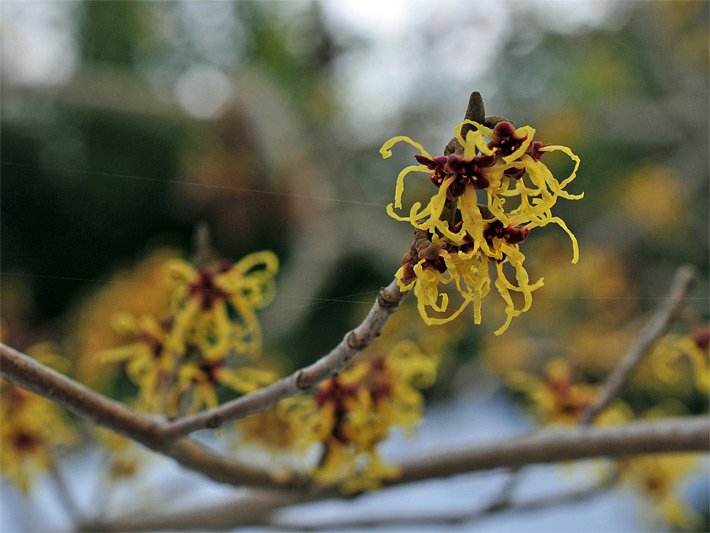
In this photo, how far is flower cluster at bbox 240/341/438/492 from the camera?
0.35m

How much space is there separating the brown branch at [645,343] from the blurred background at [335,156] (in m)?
0.02

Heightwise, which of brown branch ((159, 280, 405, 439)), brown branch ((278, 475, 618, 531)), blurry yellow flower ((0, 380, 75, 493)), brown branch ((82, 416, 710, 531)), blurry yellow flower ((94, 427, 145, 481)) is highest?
blurry yellow flower ((94, 427, 145, 481))

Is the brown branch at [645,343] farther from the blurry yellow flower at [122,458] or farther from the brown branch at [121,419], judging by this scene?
the blurry yellow flower at [122,458]

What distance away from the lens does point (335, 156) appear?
191 centimetres

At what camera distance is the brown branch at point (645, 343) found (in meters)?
0.41

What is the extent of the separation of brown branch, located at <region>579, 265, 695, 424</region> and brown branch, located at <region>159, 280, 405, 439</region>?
233 mm

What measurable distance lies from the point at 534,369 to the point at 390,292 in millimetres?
958

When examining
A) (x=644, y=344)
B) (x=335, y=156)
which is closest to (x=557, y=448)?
(x=644, y=344)

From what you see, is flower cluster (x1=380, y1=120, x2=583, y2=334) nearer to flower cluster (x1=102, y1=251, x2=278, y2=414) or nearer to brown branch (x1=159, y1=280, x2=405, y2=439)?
brown branch (x1=159, y1=280, x2=405, y2=439)

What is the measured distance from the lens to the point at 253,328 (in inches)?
13.9

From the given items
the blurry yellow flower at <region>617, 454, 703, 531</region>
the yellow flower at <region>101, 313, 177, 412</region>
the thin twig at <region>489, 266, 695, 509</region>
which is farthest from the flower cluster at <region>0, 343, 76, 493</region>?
the blurry yellow flower at <region>617, 454, 703, 531</region>

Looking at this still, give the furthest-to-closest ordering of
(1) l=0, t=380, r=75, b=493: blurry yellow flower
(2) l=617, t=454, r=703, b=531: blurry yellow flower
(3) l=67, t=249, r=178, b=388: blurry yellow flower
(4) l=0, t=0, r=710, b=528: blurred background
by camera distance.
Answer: (4) l=0, t=0, r=710, b=528: blurred background → (3) l=67, t=249, r=178, b=388: blurry yellow flower → (2) l=617, t=454, r=703, b=531: blurry yellow flower → (1) l=0, t=380, r=75, b=493: blurry yellow flower

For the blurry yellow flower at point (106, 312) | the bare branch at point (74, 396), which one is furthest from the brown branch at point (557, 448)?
the blurry yellow flower at point (106, 312)

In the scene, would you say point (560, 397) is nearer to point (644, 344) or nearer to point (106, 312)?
point (644, 344)
